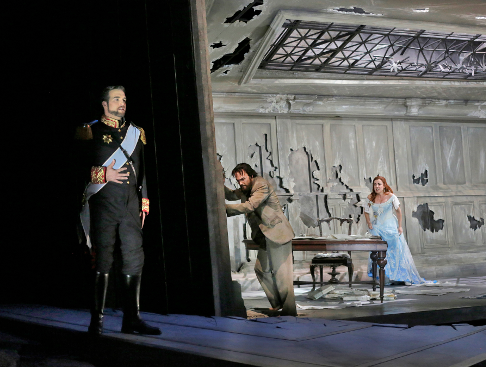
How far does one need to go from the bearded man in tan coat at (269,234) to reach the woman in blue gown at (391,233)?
9.52 feet

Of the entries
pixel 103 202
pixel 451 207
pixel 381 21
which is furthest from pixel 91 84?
pixel 451 207

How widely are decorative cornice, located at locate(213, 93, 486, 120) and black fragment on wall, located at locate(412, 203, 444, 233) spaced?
5.94 ft

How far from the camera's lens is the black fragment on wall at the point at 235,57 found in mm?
6885

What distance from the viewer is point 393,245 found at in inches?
298

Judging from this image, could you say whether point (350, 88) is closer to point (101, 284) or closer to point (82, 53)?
point (82, 53)

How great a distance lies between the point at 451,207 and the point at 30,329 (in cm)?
868

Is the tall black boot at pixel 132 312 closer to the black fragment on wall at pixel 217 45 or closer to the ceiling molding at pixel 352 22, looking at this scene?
the ceiling molding at pixel 352 22

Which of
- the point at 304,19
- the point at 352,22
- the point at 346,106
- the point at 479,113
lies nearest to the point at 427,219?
the point at 479,113

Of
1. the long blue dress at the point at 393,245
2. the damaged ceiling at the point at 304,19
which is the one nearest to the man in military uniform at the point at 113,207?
the damaged ceiling at the point at 304,19

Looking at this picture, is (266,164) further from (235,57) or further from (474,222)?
(474,222)

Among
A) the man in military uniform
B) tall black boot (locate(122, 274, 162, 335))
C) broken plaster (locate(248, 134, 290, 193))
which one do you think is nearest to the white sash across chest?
the man in military uniform

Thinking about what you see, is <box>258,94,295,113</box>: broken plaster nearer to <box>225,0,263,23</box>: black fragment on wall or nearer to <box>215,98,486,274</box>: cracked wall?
<box>215,98,486,274</box>: cracked wall

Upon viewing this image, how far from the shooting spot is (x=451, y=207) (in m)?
10.2

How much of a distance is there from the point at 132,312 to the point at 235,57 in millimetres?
4902
